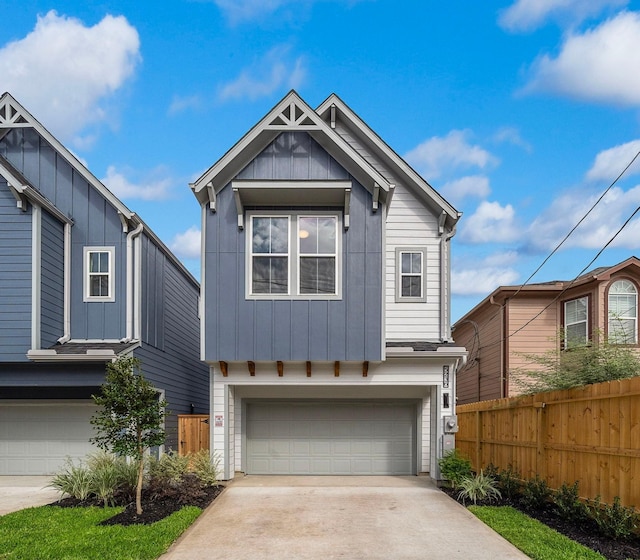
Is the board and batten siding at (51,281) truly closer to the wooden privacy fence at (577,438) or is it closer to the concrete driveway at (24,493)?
the concrete driveway at (24,493)

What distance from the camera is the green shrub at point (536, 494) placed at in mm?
9320

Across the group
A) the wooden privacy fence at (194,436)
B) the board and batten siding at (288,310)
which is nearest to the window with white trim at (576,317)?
the board and batten siding at (288,310)

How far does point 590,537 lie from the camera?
756cm

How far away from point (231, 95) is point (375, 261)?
23.5 ft

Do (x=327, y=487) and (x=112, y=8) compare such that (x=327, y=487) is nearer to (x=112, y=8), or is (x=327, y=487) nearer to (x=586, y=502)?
(x=586, y=502)

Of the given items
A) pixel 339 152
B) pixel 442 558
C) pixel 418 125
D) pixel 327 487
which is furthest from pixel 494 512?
pixel 418 125

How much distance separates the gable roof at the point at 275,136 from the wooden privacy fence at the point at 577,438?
197 inches

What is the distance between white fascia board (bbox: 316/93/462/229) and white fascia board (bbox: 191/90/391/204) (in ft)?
7.00

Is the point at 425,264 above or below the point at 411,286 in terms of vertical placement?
above

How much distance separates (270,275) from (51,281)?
493 cm

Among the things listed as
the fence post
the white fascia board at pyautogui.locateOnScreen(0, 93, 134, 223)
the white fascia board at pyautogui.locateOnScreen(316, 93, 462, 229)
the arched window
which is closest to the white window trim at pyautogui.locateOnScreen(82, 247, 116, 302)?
the white fascia board at pyautogui.locateOnScreen(0, 93, 134, 223)

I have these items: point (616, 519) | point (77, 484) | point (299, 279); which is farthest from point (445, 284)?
point (77, 484)

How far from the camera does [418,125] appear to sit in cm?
1759

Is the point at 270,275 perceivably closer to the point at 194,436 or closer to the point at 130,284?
the point at 130,284
